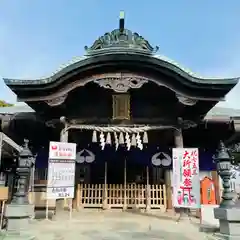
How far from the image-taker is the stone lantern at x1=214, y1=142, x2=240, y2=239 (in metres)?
7.07

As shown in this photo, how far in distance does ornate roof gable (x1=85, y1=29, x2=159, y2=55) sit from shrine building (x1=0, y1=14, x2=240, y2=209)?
0.04 meters

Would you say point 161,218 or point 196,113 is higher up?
point 196,113

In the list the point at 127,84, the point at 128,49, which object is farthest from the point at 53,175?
the point at 128,49

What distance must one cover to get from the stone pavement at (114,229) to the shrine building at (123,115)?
287 centimetres

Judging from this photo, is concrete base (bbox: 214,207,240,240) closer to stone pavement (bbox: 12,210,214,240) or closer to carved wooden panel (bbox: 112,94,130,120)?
stone pavement (bbox: 12,210,214,240)

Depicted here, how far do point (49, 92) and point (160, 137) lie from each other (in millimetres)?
6085

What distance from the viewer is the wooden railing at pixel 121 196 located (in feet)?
43.0

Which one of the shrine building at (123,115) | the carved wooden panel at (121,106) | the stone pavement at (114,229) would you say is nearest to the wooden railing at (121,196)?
the shrine building at (123,115)

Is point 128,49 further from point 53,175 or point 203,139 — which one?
point 203,139

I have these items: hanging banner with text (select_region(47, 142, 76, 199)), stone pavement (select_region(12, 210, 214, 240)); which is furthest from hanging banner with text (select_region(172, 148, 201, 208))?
hanging banner with text (select_region(47, 142, 76, 199))

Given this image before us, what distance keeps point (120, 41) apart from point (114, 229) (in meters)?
7.27

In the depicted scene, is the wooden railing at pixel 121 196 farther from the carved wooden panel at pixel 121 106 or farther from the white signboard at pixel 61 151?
the white signboard at pixel 61 151

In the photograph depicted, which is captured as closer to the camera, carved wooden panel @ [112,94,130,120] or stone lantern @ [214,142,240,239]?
stone lantern @ [214,142,240,239]

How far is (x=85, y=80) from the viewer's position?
35.0 feet
